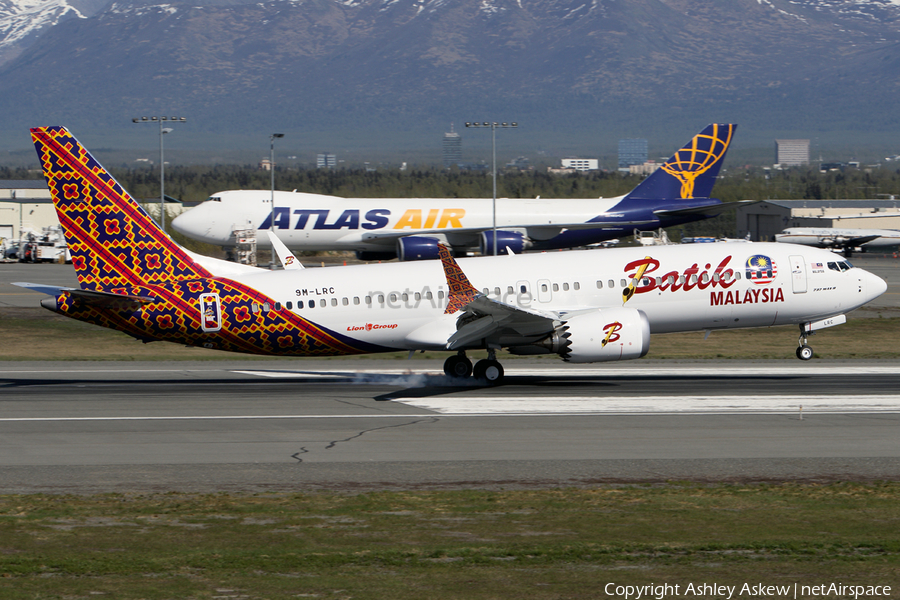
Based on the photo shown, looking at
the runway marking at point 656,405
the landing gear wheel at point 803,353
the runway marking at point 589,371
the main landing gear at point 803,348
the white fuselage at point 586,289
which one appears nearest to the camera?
the runway marking at point 656,405

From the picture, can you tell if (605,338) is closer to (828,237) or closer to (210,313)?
(210,313)

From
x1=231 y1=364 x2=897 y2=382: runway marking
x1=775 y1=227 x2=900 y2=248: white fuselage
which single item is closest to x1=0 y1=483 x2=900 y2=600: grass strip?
x1=231 y1=364 x2=897 y2=382: runway marking

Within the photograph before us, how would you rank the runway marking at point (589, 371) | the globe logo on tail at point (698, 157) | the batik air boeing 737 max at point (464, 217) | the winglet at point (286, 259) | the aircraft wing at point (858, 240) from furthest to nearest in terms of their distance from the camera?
the aircraft wing at point (858, 240)
the batik air boeing 737 max at point (464, 217)
the globe logo on tail at point (698, 157)
the winglet at point (286, 259)
the runway marking at point (589, 371)

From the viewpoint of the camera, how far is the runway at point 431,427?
22.2 metres

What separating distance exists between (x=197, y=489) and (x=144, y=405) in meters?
11.1

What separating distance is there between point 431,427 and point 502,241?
54.3 metres

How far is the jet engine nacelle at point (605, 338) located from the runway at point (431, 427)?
1320 millimetres

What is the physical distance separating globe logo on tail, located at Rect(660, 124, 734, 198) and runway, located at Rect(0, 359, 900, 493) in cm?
4256

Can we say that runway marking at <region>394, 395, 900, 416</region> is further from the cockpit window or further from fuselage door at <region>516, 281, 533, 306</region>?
the cockpit window

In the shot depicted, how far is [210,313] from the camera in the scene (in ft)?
111

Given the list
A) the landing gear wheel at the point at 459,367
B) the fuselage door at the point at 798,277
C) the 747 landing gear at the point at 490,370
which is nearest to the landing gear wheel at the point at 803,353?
the fuselage door at the point at 798,277

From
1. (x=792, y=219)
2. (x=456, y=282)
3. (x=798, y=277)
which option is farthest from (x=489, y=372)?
(x=792, y=219)

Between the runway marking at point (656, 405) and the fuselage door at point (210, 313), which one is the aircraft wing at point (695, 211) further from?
the fuselage door at point (210, 313)

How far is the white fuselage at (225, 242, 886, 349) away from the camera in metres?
34.8
